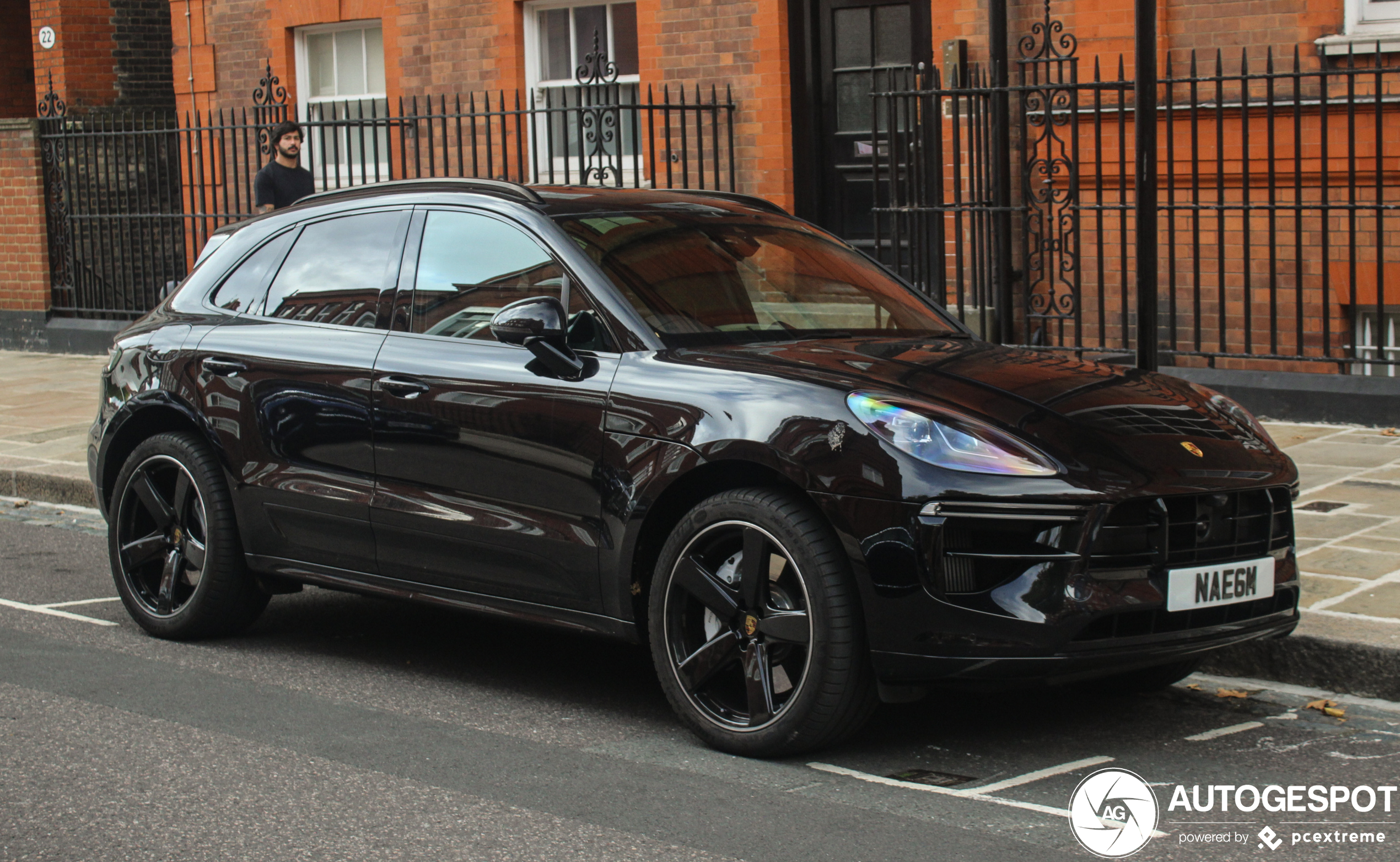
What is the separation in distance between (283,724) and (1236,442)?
114 inches

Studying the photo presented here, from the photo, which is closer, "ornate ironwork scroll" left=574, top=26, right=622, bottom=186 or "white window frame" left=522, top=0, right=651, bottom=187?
"ornate ironwork scroll" left=574, top=26, right=622, bottom=186

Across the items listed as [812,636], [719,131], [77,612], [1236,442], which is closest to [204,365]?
[77,612]

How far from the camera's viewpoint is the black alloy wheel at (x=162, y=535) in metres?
6.01

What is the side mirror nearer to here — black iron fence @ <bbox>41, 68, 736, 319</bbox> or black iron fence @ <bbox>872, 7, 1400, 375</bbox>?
black iron fence @ <bbox>872, 7, 1400, 375</bbox>

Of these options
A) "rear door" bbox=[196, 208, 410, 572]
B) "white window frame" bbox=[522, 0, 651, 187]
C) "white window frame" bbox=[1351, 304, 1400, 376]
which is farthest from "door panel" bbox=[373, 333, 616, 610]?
"white window frame" bbox=[522, 0, 651, 187]

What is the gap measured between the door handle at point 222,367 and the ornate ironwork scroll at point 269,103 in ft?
32.2

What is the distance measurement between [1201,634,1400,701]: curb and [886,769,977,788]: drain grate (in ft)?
3.60

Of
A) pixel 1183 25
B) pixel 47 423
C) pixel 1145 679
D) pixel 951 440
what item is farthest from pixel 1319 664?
pixel 47 423

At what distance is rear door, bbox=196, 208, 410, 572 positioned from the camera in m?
5.46

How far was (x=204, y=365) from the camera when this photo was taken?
5969mm

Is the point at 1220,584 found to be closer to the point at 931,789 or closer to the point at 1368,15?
the point at 931,789

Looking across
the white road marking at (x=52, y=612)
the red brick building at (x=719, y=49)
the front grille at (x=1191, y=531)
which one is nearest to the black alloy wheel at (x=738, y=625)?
the front grille at (x=1191, y=531)

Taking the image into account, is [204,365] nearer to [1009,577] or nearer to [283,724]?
[283,724]

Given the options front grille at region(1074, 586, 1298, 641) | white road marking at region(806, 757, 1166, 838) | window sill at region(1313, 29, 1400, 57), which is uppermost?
window sill at region(1313, 29, 1400, 57)
